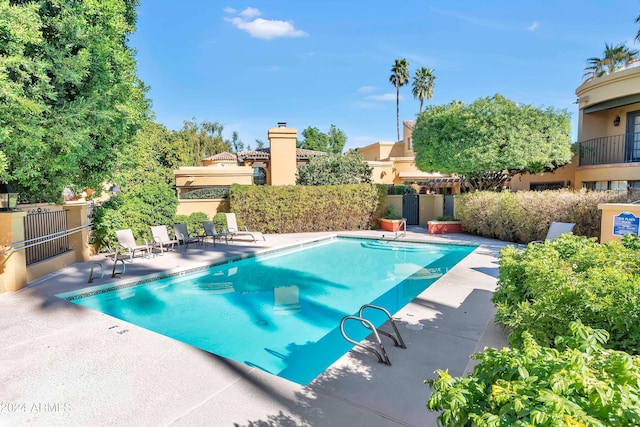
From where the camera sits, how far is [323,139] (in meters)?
70.1

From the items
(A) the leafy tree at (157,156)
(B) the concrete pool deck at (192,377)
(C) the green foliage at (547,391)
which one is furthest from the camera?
(A) the leafy tree at (157,156)

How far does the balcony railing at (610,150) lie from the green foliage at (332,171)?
40.3 ft

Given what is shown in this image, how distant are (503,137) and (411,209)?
22.9 ft

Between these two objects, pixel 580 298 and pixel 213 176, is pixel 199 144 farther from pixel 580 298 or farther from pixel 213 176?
pixel 580 298

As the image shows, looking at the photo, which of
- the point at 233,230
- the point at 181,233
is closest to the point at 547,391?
the point at 181,233

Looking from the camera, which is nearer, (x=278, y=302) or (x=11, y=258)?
(x=11, y=258)

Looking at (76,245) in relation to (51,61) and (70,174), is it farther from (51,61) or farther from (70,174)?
(51,61)

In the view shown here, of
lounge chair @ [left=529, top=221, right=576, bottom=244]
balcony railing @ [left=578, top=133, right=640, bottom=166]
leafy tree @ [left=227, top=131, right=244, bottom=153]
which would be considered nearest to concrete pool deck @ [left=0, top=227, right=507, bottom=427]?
lounge chair @ [left=529, top=221, right=576, bottom=244]

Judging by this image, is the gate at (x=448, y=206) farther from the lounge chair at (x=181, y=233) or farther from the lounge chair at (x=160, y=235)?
the lounge chair at (x=160, y=235)

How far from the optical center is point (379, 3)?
1817cm

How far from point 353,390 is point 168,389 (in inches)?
85.5

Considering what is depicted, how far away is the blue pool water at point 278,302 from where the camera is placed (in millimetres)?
6527

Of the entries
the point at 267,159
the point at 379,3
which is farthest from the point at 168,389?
the point at 267,159

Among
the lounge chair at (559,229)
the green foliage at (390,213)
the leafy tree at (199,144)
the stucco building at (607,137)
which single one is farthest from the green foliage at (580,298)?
the leafy tree at (199,144)
